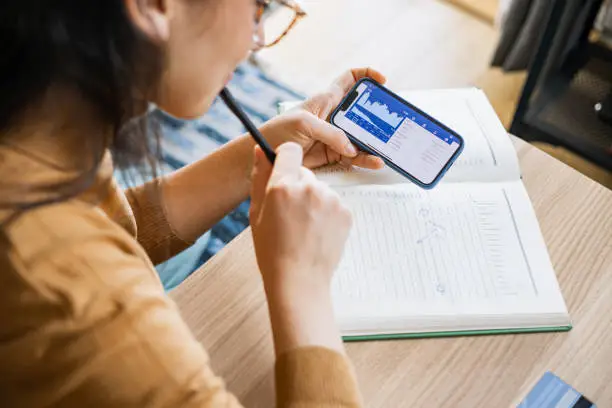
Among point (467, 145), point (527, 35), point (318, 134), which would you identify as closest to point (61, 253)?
point (318, 134)

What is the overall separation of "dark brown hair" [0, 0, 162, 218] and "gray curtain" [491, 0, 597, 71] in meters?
1.14

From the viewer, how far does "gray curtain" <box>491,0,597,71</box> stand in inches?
54.6

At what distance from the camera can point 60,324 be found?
0.45 metres

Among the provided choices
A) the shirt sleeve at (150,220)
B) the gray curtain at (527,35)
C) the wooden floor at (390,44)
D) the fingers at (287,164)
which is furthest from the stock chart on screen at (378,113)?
the wooden floor at (390,44)

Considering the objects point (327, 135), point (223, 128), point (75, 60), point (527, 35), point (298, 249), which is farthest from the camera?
point (527, 35)

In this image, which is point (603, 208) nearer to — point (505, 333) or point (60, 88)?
point (505, 333)

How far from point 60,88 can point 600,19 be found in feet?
5.12

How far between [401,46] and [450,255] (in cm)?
127

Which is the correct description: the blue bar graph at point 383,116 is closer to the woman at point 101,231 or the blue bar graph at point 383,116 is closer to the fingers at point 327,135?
the fingers at point 327,135

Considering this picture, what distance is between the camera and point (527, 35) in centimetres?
162

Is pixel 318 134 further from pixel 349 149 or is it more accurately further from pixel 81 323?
pixel 81 323

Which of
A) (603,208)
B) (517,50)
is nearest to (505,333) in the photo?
(603,208)

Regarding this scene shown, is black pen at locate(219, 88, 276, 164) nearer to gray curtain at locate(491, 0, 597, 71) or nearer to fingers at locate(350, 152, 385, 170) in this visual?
fingers at locate(350, 152, 385, 170)

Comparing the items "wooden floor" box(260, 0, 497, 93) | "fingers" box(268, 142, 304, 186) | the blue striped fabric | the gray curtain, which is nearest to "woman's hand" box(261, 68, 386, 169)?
"fingers" box(268, 142, 304, 186)
